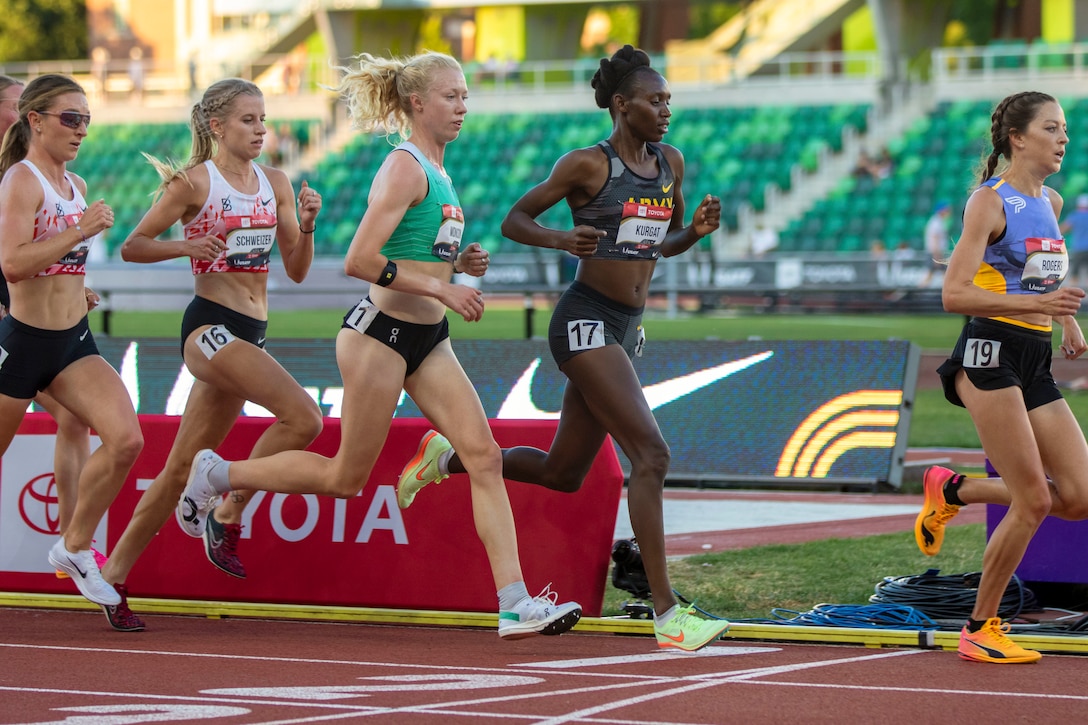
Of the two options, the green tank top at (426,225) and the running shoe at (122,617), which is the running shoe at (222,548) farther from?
the green tank top at (426,225)

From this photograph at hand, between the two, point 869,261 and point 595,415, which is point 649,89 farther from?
point 869,261

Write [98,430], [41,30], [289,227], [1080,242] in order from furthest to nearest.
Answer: [41,30]
[1080,242]
[289,227]
[98,430]

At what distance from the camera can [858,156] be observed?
3666cm

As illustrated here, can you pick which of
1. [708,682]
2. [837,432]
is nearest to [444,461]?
[708,682]

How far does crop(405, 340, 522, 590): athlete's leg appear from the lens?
6.03m

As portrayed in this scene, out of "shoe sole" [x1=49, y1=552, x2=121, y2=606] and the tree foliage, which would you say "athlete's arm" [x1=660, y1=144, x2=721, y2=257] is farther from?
the tree foliage

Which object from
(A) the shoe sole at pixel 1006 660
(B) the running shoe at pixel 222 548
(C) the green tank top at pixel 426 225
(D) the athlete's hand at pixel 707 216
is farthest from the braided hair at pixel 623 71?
(A) the shoe sole at pixel 1006 660

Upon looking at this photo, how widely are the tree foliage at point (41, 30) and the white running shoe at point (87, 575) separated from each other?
68.5m

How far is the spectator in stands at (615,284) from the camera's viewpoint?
6.02 metres

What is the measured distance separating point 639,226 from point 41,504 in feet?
10.7

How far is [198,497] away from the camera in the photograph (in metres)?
6.57

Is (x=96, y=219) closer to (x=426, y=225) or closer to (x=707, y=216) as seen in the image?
(x=426, y=225)

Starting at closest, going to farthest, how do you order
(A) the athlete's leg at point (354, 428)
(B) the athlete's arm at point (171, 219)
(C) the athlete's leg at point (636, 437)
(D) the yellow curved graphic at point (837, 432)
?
(C) the athlete's leg at point (636, 437), (A) the athlete's leg at point (354, 428), (B) the athlete's arm at point (171, 219), (D) the yellow curved graphic at point (837, 432)

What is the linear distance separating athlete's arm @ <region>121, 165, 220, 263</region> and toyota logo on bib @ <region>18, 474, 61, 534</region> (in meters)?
1.39
